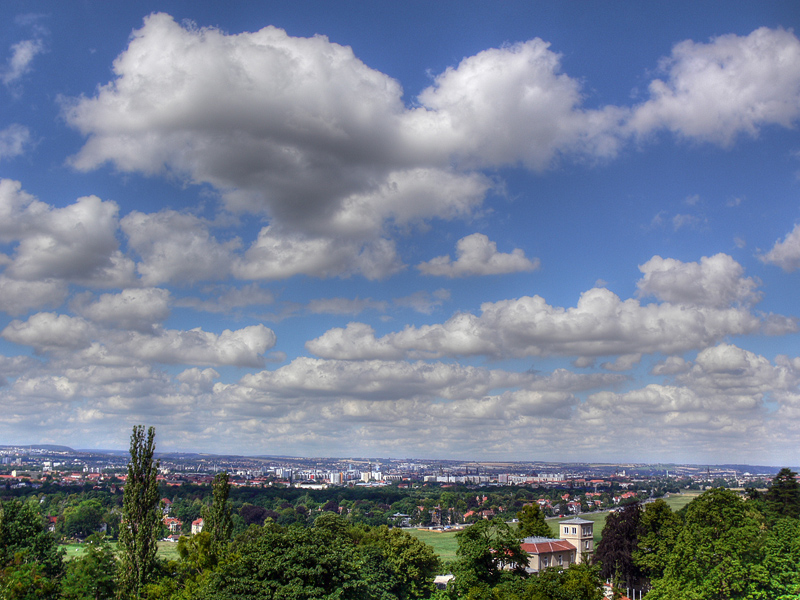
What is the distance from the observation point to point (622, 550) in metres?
62.3

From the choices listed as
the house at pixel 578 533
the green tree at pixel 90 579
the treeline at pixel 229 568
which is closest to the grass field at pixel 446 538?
the house at pixel 578 533

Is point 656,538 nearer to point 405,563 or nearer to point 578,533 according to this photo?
point 578,533

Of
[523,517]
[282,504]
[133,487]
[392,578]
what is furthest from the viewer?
[282,504]

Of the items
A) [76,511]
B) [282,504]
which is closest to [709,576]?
[76,511]

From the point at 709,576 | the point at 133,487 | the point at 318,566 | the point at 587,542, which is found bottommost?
the point at 587,542

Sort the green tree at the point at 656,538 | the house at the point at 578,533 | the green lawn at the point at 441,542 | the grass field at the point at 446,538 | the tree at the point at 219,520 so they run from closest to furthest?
the tree at the point at 219,520 → the green tree at the point at 656,538 → the house at the point at 578,533 → the green lawn at the point at 441,542 → the grass field at the point at 446,538

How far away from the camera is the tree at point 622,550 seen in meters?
62.2

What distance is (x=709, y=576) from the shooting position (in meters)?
43.1

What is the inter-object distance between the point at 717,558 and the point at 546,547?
24516 millimetres

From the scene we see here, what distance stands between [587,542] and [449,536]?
75560 mm

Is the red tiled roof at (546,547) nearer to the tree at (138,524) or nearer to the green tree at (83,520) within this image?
the tree at (138,524)

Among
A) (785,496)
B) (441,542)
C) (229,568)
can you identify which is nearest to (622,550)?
(785,496)

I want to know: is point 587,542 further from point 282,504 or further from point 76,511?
point 282,504

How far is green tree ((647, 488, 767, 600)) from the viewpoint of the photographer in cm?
4244
